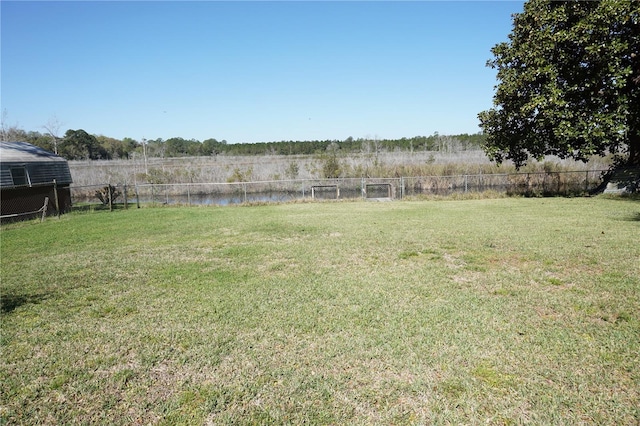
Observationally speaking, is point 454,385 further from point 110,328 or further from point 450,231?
point 450,231

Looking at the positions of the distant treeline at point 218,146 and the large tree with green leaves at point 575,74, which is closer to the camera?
the large tree with green leaves at point 575,74

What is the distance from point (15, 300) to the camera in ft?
19.5

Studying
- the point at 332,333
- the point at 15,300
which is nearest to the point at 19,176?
the point at 15,300

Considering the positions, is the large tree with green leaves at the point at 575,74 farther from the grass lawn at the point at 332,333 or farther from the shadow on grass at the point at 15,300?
the shadow on grass at the point at 15,300

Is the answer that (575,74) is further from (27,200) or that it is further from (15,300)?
(27,200)

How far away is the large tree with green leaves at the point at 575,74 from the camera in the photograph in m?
14.6

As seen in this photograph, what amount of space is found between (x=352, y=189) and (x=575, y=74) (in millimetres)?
17020

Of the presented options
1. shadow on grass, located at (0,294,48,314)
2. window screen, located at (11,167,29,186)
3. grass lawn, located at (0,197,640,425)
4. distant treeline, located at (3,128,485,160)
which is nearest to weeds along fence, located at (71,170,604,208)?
window screen, located at (11,167,29,186)

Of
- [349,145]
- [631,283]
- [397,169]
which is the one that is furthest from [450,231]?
[349,145]

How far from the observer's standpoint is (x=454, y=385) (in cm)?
326

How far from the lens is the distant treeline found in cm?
7375

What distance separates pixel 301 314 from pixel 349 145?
8375cm

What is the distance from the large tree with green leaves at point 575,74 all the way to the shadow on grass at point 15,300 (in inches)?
696

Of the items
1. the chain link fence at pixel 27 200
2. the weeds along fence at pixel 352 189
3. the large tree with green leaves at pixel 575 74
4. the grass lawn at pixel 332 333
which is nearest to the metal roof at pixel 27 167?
the chain link fence at pixel 27 200
